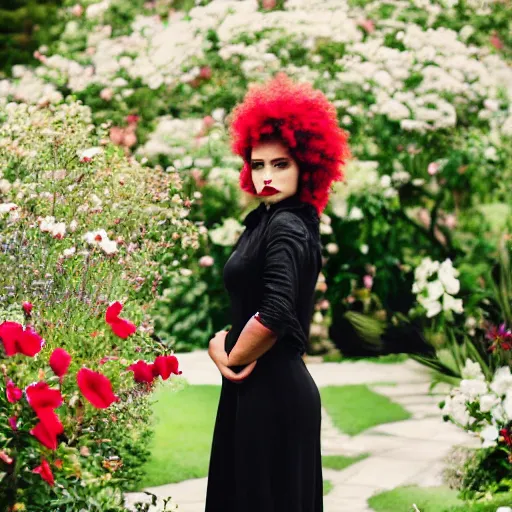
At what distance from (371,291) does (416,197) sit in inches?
36.6

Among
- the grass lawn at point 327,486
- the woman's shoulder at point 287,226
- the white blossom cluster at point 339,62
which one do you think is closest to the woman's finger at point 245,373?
the woman's shoulder at point 287,226

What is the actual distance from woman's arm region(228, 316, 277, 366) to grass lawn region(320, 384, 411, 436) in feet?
10.4

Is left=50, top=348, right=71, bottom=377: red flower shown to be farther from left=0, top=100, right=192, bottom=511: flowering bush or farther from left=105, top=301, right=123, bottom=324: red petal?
left=105, top=301, right=123, bottom=324: red petal

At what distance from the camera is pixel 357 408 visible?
6.23 metres

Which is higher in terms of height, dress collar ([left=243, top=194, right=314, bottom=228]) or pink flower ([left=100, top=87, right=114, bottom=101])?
pink flower ([left=100, top=87, right=114, bottom=101])

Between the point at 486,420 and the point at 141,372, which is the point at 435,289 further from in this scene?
the point at 141,372

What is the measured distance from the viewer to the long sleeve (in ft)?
8.39

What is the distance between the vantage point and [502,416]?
12.9 ft

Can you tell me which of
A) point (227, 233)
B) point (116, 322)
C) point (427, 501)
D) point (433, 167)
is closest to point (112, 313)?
point (116, 322)

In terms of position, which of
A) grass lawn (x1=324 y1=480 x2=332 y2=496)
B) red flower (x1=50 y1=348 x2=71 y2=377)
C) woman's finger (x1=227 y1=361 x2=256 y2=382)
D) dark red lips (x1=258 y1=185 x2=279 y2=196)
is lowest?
grass lawn (x1=324 y1=480 x2=332 y2=496)

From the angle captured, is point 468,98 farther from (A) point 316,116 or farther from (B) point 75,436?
(B) point 75,436

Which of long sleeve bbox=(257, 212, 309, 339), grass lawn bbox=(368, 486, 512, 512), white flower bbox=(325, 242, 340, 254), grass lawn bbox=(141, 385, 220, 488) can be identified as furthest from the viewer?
white flower bbox=(325, 242, 340, 254)

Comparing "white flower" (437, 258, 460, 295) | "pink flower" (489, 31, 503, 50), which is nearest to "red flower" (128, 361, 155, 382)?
"white flower" (437, 258, 460, 295)

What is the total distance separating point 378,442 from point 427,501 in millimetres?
1159
